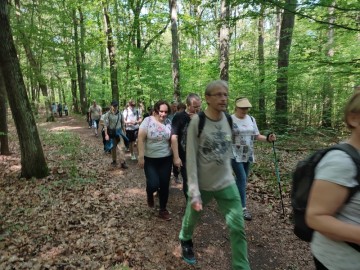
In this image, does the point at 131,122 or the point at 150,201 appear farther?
the point at 131,122

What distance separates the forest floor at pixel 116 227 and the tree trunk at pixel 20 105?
0.49 meters

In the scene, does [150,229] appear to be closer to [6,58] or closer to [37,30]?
[6,58]

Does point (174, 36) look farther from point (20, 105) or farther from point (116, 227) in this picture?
point (116, 227)

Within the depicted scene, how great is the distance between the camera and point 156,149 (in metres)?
5.20

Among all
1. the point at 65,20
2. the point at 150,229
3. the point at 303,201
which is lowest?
the point at 150,229

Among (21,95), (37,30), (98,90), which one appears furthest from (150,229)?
(98,90)

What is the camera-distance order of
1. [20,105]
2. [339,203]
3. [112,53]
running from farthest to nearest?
[112,53], [20,105], [339,203]

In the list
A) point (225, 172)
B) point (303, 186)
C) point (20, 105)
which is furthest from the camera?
point (20, 105)

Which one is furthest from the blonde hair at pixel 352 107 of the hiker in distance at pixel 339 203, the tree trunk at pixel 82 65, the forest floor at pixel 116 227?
the tree trunk at pixel 82 65

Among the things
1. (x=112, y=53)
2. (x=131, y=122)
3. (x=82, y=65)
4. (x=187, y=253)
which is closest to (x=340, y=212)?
(x=187, y=253)

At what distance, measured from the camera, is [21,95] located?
7.43m

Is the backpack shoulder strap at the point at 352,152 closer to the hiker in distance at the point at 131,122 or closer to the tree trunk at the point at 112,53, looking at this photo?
the hiker in distance at the point at 131,122

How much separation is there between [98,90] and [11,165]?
21.7 metres

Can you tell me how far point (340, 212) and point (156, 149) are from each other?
3829 mm
